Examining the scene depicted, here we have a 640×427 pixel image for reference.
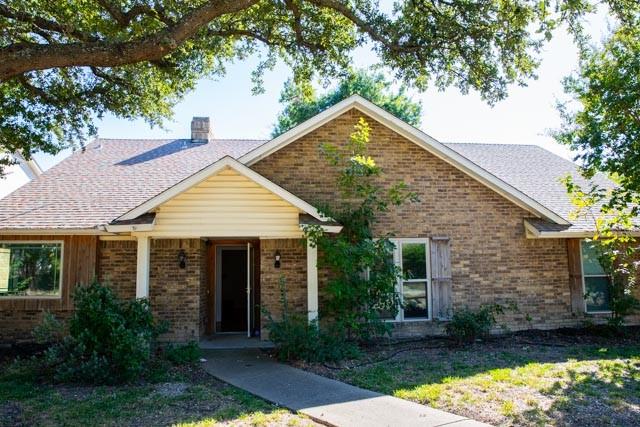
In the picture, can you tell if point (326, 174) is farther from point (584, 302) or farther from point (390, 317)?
point (584, 302)

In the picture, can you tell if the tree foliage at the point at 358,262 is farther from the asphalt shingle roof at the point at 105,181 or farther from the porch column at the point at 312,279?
the asphalt shingle roof at the point at 105,181

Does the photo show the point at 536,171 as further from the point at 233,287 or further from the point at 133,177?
the point at 133,177

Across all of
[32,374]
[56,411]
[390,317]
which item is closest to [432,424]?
[56,411]

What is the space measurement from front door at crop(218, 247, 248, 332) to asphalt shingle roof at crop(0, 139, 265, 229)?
2.54m

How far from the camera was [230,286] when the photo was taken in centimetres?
1344

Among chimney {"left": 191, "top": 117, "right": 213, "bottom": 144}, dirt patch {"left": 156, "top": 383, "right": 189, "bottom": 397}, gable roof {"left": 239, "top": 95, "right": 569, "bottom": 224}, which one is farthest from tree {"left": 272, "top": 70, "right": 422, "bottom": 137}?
dirt patch {"left": 156, "top": 383, "right": 189, "bottom": 397}

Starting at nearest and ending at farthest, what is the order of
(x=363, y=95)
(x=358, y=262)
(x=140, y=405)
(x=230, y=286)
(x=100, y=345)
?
(x=140, y=405) < (x=100, y=345) < (x=358, y=262) < (x=230, y=286) < (x=363, y=95)

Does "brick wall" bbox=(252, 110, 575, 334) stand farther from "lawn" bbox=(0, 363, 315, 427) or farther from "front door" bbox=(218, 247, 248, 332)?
"lawn" bbox=(0, 363, 315, 427)

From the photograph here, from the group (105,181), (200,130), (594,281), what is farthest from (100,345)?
(594,281)

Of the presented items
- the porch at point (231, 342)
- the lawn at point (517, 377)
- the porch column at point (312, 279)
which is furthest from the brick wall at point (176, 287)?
the lawn at point (517, 377)

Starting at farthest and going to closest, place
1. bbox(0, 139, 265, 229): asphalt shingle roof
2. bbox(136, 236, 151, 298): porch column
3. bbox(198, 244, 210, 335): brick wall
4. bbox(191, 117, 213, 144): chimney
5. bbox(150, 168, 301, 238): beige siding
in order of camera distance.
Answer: bbox(191, 117, 213, 144): chimney, bbox(198, 244, 210, 335): brick wall, bbox(0, 139, 265, 229): asphalt shingle roof, bbox(150, 168, 301, 238): beige siding, bbox(136, 236, 151, 298): porch column

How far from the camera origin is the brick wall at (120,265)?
443 inches

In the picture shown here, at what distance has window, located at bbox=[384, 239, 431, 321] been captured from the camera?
470 inches

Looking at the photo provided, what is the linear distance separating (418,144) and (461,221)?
222 cm
